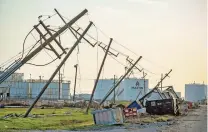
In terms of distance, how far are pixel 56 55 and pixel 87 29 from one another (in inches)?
273

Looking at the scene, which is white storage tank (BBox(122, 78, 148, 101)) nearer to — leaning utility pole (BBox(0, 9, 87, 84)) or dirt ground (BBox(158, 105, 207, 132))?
dirt ground (BBox(158, 105, 207, 132))

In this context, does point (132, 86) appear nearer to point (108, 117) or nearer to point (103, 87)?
point (103, 87)

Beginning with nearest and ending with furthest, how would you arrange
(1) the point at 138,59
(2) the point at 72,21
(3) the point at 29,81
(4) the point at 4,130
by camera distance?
(4) the point at 4,130
(2) the point at 72,21
(1) the point at 138,59
(3) the point at 29,81

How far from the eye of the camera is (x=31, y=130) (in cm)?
1622

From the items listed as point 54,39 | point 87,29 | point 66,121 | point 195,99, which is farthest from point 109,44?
point 195,99

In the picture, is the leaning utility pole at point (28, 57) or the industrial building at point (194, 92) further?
the industrial building at point (194, 92)

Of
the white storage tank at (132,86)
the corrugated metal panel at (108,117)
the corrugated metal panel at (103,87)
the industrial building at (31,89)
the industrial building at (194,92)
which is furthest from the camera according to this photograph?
the industrial building at (194,92)

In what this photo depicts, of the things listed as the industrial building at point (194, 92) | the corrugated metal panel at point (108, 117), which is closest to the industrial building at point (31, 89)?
the industrial building at point (194, 92)

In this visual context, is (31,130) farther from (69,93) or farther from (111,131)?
(69,93)

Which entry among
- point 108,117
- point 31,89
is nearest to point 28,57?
point 108,117

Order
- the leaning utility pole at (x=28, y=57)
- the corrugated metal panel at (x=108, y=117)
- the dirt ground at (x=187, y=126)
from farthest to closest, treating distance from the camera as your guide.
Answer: the corrugated metal panel at (x=108, y=117), the dirt ground at (x=187, y=126), the leaning utility pole at (x=28, y=57)

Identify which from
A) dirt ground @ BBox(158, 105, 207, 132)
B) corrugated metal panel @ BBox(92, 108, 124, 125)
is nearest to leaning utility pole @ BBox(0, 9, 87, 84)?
corrugated metal panel @ BBox(92, 108, 124, 125)

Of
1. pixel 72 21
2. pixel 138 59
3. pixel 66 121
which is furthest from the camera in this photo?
pixel 138 59

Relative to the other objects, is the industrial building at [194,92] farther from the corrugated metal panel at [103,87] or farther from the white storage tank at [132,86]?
the corrugated metal panel at [103,87]
